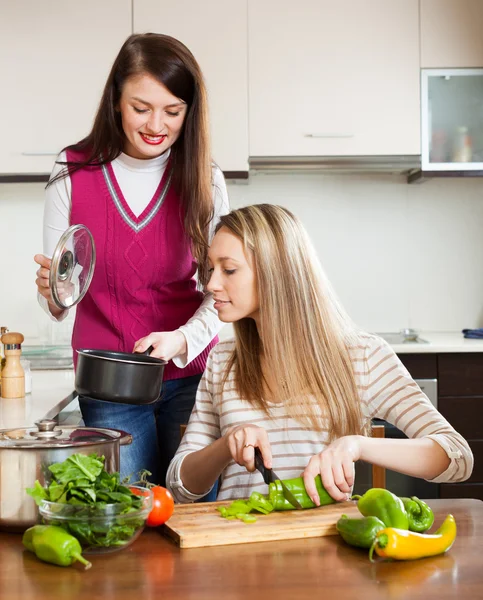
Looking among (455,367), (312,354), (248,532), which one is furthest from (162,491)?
(455,367)

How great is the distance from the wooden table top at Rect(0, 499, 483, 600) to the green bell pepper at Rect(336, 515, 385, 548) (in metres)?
0.02

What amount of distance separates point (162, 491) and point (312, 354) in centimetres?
55

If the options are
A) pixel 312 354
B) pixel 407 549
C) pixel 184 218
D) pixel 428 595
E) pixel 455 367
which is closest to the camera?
pixel 428 595

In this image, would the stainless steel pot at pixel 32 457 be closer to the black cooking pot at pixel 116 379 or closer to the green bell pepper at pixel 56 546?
the green bell pepper at pixel 56 546

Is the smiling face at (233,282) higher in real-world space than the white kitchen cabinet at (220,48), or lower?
lower

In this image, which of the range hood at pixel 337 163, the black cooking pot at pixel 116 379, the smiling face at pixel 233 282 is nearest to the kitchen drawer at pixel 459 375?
the range hood at pixel 337 163

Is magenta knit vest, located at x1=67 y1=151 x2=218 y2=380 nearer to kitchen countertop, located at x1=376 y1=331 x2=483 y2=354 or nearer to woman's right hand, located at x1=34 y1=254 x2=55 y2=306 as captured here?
woman's right hand, located at x1=34 y1=254 x2=55 y2=306

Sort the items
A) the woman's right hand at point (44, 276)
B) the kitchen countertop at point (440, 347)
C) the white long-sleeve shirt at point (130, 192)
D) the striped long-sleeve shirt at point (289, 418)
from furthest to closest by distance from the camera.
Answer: the kitchen countertop at point (440, 347) → the white long-sleeve shirt at point (130, 192) → the woman's right hand at point (44, 276) → the striped long-sleeve shirt at point (289, 418)

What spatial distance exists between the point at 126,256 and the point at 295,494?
832 mm

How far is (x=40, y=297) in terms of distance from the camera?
1.85 m

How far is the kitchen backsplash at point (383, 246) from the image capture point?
3500 mm

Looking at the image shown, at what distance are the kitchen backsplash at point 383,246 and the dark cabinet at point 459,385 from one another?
1.84 ft

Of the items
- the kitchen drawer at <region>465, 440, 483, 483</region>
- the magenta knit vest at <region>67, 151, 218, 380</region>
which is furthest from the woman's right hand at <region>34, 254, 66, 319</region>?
the kitchen drawer at <region>465, 440, 483, 483</region>

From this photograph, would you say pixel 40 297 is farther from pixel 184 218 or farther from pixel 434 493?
pixel 434 493
